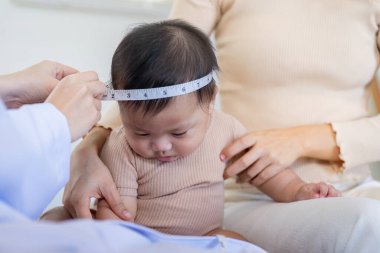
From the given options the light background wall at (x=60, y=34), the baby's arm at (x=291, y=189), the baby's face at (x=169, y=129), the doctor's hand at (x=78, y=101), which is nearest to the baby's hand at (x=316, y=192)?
the baby's arm at (x=291, y=189)

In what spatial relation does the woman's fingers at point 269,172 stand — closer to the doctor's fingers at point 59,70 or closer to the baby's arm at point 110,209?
the baby's arm at point 110,209

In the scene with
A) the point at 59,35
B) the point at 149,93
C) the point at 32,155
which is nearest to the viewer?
the point at 32,155

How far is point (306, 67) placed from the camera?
110cm

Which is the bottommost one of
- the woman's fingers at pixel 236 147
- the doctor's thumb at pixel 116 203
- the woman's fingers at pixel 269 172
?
the woman's fingers at pixel 269 172

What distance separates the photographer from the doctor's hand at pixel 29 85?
797 millimetres

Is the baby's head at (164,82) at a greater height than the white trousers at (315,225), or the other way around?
the baby's head at (164,82)

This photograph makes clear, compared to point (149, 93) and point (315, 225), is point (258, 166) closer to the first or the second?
point (315, 225)

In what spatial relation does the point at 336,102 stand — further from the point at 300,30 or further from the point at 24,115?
the point at 24,115

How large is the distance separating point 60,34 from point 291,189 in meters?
A: 1.08

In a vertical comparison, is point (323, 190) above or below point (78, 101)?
below

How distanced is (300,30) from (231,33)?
0.52ft

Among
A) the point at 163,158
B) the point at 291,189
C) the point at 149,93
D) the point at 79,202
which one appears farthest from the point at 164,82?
the point at 291,189

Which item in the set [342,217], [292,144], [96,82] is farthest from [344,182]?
[96,82]

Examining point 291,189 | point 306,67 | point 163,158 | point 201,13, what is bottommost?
point 291,189
